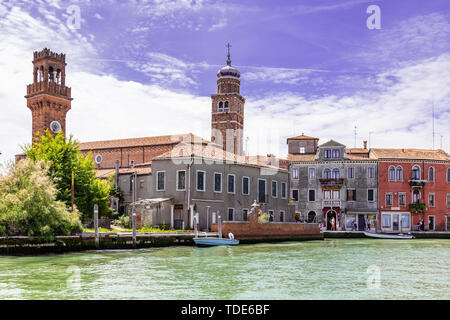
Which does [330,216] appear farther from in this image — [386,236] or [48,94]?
[48,94]

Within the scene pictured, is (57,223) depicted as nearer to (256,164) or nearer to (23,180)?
(23,180)

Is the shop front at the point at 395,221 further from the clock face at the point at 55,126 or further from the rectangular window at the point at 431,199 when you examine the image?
the clock face at the point at 55,126

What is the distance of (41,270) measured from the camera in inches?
677

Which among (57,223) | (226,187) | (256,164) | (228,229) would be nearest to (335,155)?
(256,164)

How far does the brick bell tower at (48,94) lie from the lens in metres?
49.4

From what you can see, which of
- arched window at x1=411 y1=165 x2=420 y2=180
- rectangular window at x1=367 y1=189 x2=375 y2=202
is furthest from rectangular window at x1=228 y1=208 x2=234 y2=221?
arched window at x1=411 y1=165 x2=420 y2=180

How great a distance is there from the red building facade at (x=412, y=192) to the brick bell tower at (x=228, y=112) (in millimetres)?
19995

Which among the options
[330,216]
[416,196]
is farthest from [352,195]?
[416,196]

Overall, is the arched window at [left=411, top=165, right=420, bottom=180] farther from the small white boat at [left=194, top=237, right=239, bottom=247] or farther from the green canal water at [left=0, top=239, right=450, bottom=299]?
the small white boat at [left=194, top=237, right=239, bottom=247]

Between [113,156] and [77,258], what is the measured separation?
1231 inches

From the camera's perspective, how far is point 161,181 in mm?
35750

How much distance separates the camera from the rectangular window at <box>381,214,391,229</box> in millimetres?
46875

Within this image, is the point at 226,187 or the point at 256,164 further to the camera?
the point at 256,164

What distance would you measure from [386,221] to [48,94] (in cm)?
3392
